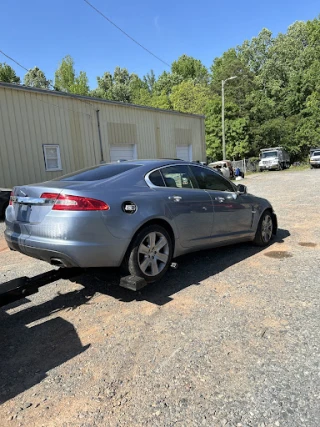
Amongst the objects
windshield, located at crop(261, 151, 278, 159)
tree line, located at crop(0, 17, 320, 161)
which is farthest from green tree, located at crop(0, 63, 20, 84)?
windshield, located at crop(261, 151, 278, 159)

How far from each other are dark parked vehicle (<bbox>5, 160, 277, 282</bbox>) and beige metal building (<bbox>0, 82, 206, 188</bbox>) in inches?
370

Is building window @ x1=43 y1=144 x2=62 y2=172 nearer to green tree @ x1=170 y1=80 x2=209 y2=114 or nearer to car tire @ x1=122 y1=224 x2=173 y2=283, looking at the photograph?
car tire @ x1=122 y1=224 x2=173 y2=283

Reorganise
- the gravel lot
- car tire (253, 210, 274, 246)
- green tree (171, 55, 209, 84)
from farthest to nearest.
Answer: green tree (171, 55, 209, 84), car tire (253, 210, 274, 246), the gravel lot

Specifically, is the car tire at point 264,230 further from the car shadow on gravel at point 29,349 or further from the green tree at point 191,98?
the green tree at point 191,98

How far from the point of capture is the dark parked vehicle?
335 centimetres

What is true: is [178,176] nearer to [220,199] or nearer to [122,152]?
[220,199]

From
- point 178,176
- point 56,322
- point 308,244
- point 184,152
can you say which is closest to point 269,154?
point 184,152

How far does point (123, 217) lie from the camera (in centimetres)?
355

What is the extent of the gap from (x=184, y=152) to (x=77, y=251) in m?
19.1

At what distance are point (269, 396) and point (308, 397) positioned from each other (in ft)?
0.84

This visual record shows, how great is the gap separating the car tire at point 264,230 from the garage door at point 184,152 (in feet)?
50.5

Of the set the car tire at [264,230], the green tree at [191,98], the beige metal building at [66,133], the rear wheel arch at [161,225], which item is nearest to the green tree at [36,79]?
the green tree at [191,98]

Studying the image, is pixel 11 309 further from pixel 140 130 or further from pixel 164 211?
pixel 140 130

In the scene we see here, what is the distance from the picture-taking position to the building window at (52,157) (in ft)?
44.7
